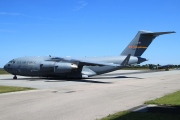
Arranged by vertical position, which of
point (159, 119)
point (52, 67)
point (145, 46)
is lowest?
point (159, 119)

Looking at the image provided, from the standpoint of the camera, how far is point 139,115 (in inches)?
368

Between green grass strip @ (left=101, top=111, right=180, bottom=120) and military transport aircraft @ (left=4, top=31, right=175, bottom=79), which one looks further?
military transport aircraft @ (left=4, top=31, right=175, bottom=79)

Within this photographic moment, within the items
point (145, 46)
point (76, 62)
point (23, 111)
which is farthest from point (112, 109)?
point (145, 46)

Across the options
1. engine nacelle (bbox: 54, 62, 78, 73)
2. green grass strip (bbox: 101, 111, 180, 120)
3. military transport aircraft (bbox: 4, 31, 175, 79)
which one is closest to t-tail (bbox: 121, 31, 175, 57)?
military transport aircraft (bbox: 4, 31, 175, 79)

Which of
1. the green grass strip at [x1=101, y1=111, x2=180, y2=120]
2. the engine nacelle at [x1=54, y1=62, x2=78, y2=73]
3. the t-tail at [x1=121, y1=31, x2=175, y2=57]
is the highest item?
the t-tail at [x1=121, y1=31, x2=175, y2=57]

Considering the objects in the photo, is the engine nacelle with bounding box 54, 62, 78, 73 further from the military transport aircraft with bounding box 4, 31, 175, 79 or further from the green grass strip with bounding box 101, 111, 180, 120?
the green grass strip with bounding box 101, 111, 180, 120

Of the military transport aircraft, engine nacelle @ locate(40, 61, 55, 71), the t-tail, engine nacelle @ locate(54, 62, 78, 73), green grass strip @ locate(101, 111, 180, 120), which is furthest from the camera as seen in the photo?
the t-tail

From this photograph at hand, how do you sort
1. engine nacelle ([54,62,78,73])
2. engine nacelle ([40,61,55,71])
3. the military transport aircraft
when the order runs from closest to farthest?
engine nacelle ([54,62,78,73]) → the military transport aircraft → engine nacelle ([40,61,55,71])

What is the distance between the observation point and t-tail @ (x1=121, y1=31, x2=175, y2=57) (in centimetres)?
3912

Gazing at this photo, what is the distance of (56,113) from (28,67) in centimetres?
2378

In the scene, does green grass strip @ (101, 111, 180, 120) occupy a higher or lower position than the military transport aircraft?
lower

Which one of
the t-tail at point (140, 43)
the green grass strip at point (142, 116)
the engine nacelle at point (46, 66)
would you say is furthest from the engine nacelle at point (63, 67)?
the green grass strip at point (142, 116)

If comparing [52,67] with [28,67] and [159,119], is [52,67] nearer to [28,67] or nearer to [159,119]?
[28,67]

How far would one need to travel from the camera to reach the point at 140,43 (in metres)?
39.2
